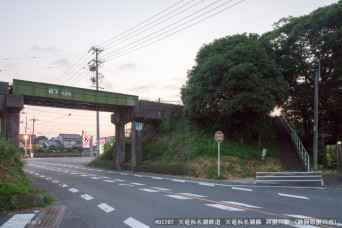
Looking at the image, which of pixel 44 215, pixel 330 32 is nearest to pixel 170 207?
pixel 44 215

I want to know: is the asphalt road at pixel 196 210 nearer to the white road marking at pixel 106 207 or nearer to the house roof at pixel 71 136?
the white road marking at pixel 106 207

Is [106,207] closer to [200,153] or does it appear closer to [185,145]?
[200,153]

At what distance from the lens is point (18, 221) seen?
8.84m

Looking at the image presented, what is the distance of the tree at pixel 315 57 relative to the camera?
2891 centimetres

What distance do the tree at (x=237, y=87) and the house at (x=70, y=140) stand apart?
75685mm

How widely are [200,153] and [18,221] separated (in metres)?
19.1

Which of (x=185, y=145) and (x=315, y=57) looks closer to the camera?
(x=185, y=145)

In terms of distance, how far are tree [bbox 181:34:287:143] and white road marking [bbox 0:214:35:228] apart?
18927 mm

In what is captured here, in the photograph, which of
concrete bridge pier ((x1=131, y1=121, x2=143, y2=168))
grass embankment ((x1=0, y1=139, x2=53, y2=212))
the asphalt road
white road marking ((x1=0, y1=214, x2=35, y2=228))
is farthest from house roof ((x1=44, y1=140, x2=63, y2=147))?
white road marking ((x1=0, y1=214, x2=35, y2=228))

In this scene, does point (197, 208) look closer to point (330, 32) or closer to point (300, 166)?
point (300, 166)

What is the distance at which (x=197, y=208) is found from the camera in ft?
33.5

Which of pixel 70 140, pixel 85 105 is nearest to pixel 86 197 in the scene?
pixel 85 105

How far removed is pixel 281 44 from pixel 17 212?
2884 cm

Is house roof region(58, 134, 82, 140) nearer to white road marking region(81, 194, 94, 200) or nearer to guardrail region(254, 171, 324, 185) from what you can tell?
guardrail region(254, 171, 324, 185)
